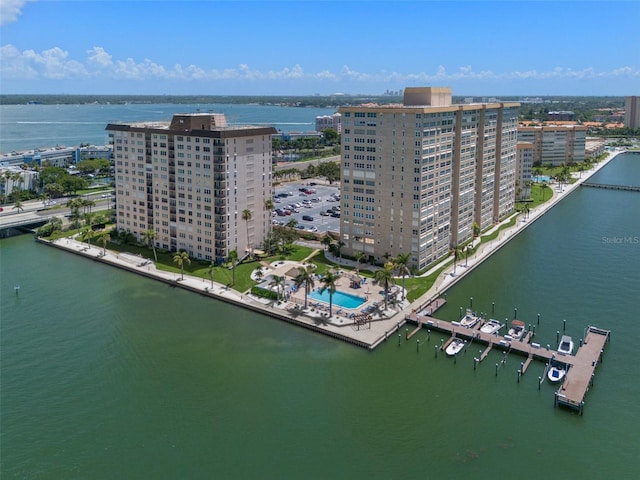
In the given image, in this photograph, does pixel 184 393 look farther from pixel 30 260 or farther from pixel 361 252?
pixel 30 260

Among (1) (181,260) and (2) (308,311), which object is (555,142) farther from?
(1) (181,260)

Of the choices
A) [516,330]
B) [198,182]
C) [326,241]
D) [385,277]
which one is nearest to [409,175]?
[385,277]

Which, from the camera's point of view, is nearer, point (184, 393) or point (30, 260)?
point (184, 393)

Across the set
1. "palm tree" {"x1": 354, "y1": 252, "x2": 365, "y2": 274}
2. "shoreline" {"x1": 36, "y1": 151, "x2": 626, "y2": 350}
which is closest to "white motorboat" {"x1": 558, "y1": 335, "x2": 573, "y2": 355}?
"shoreline" {"x1": 36, "y1": 151, "x2": 626, "y2": 350}

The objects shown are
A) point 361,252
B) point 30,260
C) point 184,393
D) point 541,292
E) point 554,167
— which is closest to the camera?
point 184,393

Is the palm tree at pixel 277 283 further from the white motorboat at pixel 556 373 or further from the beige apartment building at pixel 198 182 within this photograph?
the white motorboat at pixel 556 373

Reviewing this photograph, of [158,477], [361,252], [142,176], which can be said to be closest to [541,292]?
[361,252]
